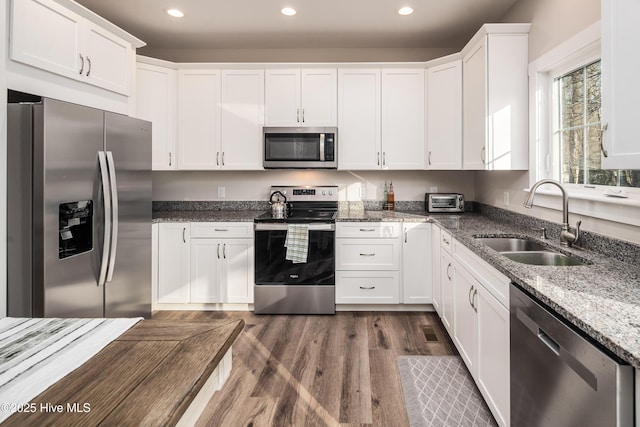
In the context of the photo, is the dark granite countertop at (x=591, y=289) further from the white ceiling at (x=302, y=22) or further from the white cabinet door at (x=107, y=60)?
the white cabinet door at (x=107, y=60)

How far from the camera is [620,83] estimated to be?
3.96 ft

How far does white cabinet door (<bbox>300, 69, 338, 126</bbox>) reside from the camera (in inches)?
142

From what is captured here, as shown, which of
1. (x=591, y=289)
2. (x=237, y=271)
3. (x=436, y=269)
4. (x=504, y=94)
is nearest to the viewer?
(x=591, y=289)

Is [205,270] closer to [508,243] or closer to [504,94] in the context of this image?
[508,243]

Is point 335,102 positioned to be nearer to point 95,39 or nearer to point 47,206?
point 95,39

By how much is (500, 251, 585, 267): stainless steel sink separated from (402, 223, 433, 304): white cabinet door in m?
1.26

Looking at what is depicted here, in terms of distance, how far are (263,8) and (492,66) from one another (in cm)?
185

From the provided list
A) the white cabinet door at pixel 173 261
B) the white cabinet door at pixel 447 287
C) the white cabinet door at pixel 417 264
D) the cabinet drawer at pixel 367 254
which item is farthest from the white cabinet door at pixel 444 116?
the white cabinet door at pixel 173 261

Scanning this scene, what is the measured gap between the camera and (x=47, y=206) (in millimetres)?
1763

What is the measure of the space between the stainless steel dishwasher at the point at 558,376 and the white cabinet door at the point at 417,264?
1837mm

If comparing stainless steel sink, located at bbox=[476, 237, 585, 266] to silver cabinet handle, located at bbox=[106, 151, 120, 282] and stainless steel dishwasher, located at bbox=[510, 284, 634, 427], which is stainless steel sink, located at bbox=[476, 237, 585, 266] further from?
silver cabinet handle, located at bbox=[106, 151, 120, 282]

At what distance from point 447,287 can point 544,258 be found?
0.86 m

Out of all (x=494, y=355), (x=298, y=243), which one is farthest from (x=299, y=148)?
(x=494, y=355)

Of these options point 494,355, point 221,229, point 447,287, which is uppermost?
point 221,229
